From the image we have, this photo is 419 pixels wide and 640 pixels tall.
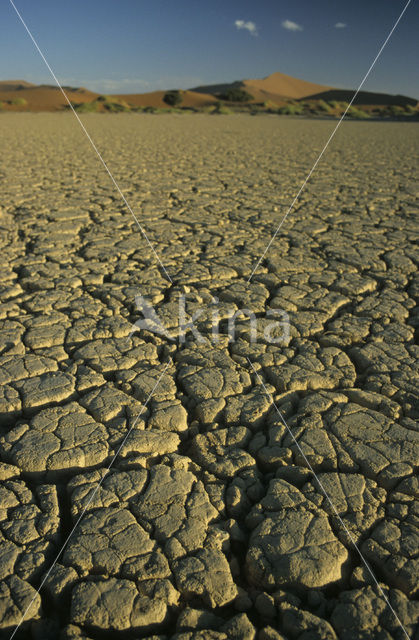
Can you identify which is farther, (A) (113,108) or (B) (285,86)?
(B) (285,86)

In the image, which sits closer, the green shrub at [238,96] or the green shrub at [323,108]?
the green shrub at [323,108]

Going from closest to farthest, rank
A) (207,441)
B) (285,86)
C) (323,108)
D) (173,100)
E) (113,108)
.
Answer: (207,441) < (113,108) < (323,108) < (173,100) < (285,86)

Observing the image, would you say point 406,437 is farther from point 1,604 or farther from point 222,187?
point 222,187

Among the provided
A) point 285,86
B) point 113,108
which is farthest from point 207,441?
point 285,86

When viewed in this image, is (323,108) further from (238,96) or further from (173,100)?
(173,100)

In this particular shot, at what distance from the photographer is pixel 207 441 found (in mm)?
1595

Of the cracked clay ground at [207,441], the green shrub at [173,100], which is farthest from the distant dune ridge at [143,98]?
the cracked clay ground at [207,441]

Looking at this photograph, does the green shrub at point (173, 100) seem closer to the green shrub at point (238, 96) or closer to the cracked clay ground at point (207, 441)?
the green shrub at point (238, 96)

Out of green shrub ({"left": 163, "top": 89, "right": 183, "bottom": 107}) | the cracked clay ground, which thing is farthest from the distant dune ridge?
the cracked clay ground

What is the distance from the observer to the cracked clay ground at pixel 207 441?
111 cm

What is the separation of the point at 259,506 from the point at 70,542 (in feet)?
1.71

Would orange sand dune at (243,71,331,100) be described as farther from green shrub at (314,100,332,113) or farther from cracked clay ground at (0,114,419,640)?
cracked clay ground at (0,114,419,640)

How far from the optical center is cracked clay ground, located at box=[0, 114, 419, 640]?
43.5 inches

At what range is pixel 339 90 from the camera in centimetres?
4522
